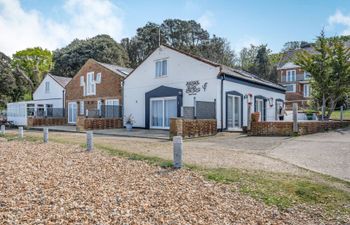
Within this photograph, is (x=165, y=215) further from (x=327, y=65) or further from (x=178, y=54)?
(x=327, y=65)

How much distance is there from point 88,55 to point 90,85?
21.9m

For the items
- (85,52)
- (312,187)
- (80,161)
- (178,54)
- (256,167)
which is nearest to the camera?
(312,187)

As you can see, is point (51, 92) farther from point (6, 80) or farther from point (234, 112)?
point (234, 112)

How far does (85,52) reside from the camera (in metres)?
48.1

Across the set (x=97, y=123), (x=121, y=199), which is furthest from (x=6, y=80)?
(x=121, y=199)

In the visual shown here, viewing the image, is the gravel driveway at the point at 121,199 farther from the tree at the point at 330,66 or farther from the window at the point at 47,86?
the window at the point at 47,86

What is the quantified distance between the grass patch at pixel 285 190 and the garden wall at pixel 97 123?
16841 mm

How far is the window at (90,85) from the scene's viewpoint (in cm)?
2775

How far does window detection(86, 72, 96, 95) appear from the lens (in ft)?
91.0

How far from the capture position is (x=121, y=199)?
197 inches

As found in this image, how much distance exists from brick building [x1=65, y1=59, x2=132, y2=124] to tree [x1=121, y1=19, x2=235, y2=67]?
26106mm

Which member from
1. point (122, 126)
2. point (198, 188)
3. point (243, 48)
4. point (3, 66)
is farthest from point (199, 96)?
point (243, 48)

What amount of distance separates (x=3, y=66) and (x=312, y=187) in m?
42.9

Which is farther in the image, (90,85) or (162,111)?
(90,85)
